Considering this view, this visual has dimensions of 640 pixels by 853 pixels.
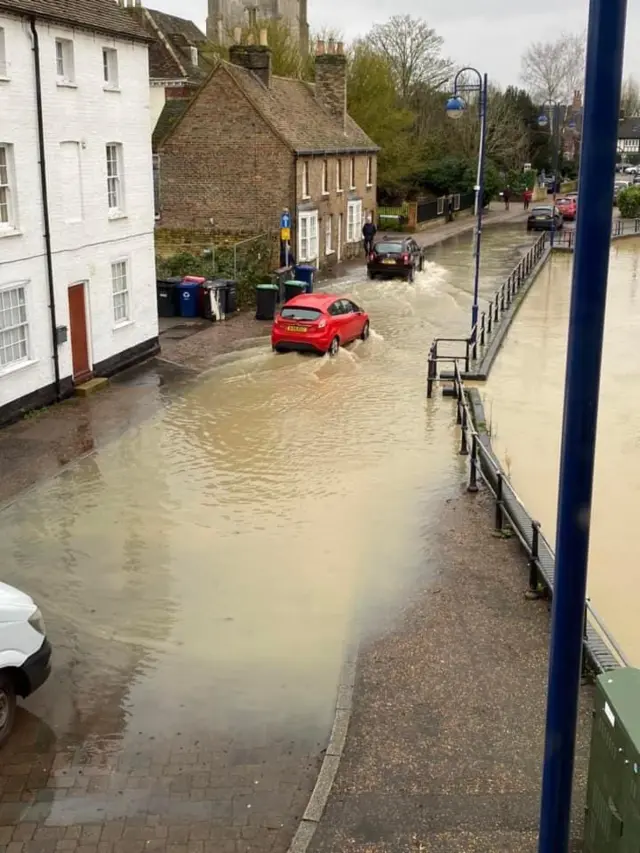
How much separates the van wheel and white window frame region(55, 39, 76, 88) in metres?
14.5

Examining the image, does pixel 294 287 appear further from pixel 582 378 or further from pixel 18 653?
pixel 582 378

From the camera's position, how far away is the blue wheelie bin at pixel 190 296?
2823 centimetres

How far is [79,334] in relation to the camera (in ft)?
66.4

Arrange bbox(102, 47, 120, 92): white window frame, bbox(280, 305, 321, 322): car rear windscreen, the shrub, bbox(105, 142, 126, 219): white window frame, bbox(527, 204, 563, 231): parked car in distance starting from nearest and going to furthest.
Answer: bbox(102, 47, 120, 92): white window frame, bbox(105, 142, 126, 219): white window frame, bbox(280, 305, 321, 322): car rear windscreen, bbox(527, 204, 563, 231): parked car in distance, the shrub

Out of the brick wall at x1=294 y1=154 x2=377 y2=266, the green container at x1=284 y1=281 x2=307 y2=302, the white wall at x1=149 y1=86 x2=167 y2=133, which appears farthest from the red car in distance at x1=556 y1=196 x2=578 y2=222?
the green container at x1=284 y1=281 x2=307 y2=302

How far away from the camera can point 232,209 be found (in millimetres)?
36562

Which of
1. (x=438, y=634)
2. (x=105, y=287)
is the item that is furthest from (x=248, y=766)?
(x=105, y=287)

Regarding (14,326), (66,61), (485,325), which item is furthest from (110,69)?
(485,325)

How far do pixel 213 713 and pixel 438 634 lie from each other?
102 inches

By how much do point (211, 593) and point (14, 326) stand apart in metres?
9.38

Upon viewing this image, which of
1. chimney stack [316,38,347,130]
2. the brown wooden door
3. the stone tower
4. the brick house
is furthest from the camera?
the stone tower

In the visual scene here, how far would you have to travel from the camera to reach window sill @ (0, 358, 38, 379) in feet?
57.6

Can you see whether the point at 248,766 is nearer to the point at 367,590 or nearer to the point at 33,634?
the point at 33,634

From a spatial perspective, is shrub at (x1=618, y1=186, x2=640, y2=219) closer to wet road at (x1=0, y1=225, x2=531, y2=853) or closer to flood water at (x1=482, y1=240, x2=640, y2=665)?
flood water at (x1=482, y1=240, x2=640, y2=665)
